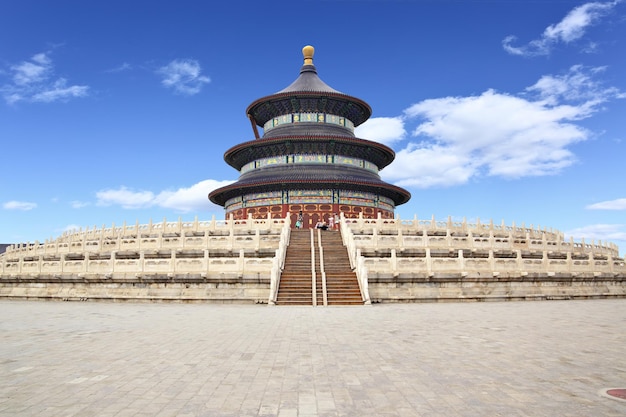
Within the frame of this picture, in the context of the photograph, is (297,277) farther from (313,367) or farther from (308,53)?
(308,53)

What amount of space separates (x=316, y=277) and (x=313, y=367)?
13.1 metres

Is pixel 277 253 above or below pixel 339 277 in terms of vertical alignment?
above

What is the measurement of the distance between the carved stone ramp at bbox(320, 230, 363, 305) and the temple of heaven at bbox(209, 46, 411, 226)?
1551 cm

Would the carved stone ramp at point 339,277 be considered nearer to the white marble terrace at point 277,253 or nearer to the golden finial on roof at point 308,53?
the white marble terrace at point 277,253

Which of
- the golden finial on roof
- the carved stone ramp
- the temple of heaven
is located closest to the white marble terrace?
the carved stone ramp

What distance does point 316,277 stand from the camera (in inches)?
797

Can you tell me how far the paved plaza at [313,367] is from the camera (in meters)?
5.22

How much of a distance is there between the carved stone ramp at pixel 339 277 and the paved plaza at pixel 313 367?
17.8 feet

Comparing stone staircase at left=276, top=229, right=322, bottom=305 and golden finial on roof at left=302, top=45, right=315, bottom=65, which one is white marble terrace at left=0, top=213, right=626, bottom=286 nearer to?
stone staircase at left=276, top=229, right=322, bottom=305

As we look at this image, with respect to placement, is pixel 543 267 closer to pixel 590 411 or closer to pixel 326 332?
pixel 326 332

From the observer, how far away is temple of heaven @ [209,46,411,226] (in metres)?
42.4

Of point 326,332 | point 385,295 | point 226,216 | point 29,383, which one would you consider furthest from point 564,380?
point 226,216

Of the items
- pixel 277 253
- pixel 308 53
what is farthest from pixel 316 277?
pixel 308 53

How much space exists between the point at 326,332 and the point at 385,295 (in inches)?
340
